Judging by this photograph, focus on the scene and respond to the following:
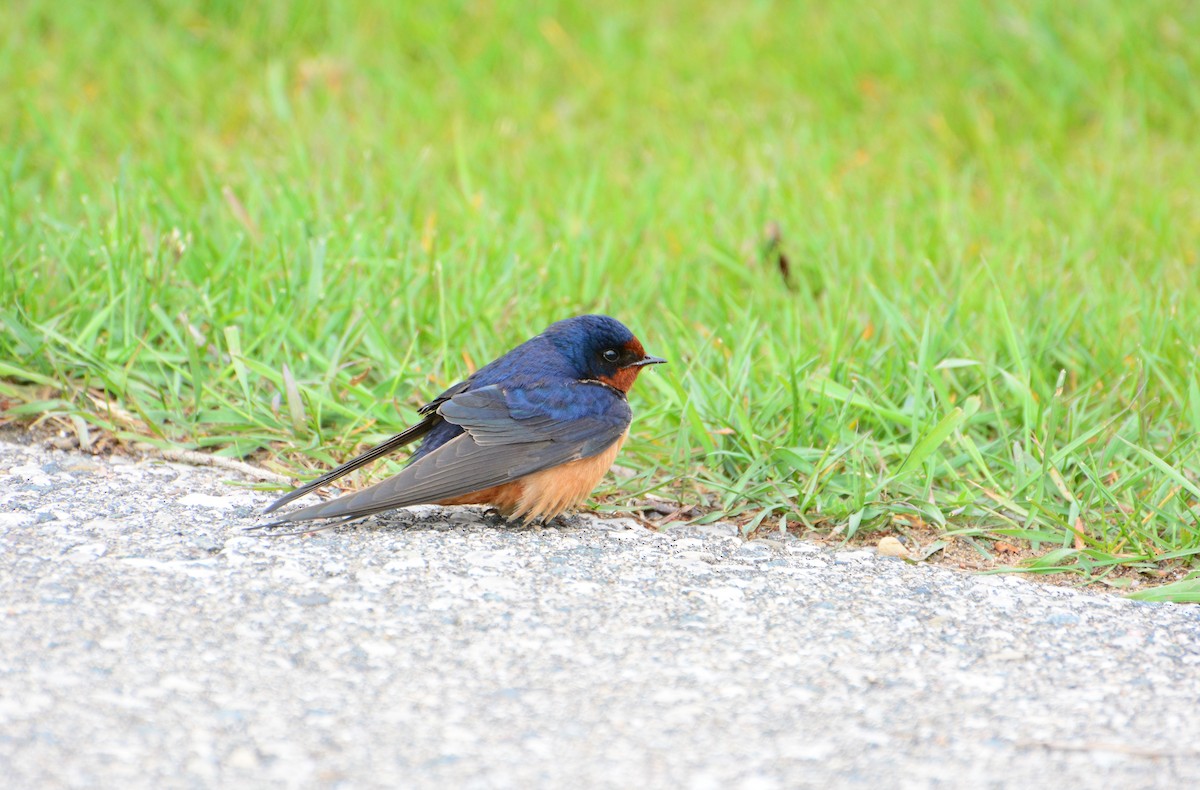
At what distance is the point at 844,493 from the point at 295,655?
1.71 metres

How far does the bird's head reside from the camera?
372 cm

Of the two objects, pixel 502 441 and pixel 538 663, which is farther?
pixel 502 441

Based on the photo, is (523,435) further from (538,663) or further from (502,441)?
(538,663)

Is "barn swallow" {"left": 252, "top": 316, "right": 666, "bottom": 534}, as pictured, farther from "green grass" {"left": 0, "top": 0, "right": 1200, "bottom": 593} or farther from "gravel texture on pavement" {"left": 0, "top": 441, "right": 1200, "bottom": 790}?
"green grass" {"left": 0, "top": 0, "right": 1200, "bottom": 593}

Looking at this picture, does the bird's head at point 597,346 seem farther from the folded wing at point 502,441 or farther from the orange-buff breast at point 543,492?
the orange-buff breast at point 543,492

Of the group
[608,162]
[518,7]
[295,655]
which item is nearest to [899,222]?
[608,162]

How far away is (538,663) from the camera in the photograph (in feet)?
8.32

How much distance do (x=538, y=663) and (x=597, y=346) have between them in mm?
1369

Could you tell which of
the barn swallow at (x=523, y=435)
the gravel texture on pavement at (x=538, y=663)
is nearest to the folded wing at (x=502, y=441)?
the barn swallow at (x=523, y=435)

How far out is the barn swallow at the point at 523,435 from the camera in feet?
10.6

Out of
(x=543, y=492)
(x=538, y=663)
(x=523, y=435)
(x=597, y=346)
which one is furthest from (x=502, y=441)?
(x=538, y=663)

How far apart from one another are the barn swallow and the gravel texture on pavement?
12 cm

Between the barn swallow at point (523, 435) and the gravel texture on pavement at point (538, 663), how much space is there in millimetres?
115

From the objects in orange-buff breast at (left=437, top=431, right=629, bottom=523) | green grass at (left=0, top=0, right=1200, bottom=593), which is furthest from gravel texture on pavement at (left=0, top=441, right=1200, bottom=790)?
green grass at (left=0, top=0, right=1200, bottom=593)
